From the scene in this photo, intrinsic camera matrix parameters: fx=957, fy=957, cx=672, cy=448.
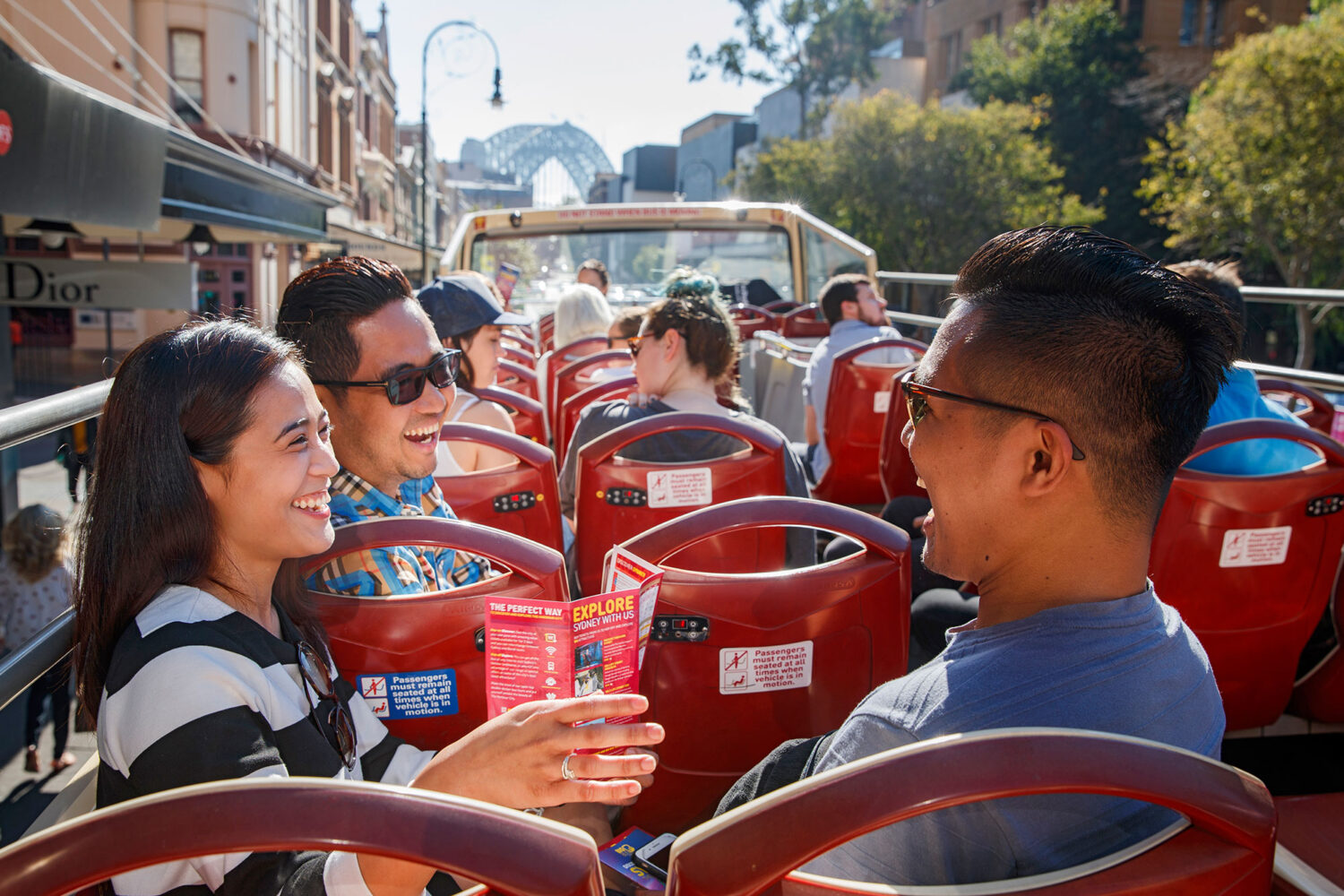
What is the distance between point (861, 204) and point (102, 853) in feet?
93.7

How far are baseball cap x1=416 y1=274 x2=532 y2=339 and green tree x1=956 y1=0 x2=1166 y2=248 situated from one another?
103ft

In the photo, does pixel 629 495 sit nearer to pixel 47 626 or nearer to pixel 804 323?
pixel 47 626

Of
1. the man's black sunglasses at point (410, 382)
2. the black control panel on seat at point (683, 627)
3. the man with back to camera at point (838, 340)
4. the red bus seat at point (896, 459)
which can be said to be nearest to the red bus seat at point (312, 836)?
the black control panel on seat at point (683, 627)

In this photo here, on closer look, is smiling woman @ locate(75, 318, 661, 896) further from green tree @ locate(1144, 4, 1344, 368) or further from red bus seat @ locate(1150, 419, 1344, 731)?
green tree @ locate(1144, 4, 1344, 368)

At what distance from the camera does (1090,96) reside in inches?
1308

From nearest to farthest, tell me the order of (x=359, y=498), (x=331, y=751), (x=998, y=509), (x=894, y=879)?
(x=894, y=879) → (x=998, y=509) → (x=331, y=751) → (x=359, y=498)

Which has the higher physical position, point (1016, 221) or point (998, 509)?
point (1016, 221)

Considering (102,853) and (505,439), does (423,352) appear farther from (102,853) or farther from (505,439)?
→ (102,853)

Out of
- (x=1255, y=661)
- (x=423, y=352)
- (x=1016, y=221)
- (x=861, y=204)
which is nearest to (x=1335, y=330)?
(x=1016, y=221)

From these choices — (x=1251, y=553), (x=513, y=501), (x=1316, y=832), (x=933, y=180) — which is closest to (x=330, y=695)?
(x=513, y=501)

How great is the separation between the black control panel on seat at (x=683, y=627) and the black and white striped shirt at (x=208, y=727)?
0.67 meters

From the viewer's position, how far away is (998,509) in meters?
1.44

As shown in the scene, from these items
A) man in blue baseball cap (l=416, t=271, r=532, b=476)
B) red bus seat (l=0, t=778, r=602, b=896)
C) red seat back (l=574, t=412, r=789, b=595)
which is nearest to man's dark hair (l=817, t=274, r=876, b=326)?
man in blue baseball cap (l=416, t=271, r=532, b=476)

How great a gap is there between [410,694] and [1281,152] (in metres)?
24.0
